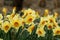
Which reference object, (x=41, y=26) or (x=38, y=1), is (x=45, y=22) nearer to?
(x=41, y=26)

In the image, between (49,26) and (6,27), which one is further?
(49,26)

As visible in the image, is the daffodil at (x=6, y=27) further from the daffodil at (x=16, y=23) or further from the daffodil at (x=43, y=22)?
the daffodil at (x=43, y=22)

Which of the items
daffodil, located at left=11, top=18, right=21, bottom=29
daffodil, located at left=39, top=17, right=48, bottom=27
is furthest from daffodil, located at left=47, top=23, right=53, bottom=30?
daffodil, located at left=11, top=18, right=21, bottom=29

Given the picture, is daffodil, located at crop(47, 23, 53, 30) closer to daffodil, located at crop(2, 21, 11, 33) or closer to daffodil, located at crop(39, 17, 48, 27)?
daffodil, located at crop(39, 17, 48, 27)

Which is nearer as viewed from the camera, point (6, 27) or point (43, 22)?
point (6, 27)

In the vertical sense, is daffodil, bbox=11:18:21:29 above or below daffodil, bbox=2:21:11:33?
above

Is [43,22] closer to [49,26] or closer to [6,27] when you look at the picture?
[49,26]

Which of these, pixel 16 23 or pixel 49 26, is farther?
pixel 49 26

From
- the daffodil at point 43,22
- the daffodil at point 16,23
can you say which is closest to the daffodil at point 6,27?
the daffodil at point 16,23

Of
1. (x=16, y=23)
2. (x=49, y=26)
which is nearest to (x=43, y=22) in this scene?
(x=49, y=26)

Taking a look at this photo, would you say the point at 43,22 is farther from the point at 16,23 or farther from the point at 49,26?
the point at 16,23

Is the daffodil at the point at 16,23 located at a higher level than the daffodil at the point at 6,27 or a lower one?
higher
